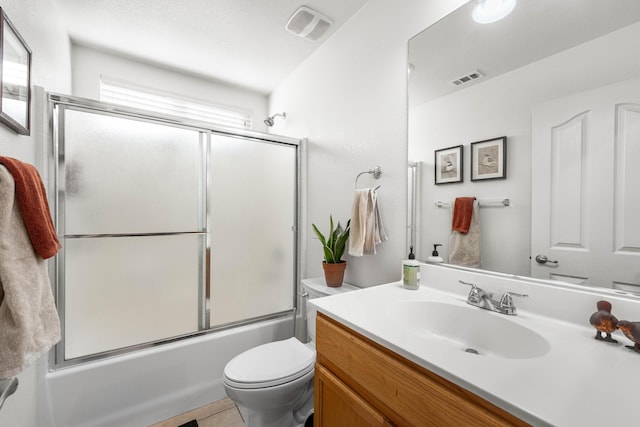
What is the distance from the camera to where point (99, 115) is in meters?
1.46

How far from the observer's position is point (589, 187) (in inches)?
32.6

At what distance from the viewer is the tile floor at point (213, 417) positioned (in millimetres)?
1503

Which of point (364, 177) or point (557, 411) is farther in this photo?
point (364, 177)

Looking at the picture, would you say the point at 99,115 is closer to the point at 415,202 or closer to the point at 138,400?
the point at 138,400

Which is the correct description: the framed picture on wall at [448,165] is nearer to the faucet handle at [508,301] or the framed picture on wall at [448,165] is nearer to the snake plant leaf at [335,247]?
the faucet handle at [508,301]

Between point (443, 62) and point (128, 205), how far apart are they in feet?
5.96

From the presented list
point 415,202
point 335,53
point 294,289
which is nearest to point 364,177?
point 415,202

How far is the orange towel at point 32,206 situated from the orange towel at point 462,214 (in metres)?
1.48

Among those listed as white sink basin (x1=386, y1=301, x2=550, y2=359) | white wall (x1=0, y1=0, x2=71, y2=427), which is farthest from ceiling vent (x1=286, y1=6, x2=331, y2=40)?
white sink basin (x1=386, y1=301, x2=550, y2=359)

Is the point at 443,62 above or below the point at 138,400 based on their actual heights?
above

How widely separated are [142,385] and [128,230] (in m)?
0.88

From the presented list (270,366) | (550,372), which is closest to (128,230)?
(270,366)

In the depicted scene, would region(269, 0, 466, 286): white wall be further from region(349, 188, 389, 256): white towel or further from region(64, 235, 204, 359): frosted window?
region(64, 235, 204, 359): frosted window

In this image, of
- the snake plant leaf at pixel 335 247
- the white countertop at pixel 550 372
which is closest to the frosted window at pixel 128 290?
the snake plant leaf at pixel 335 247
